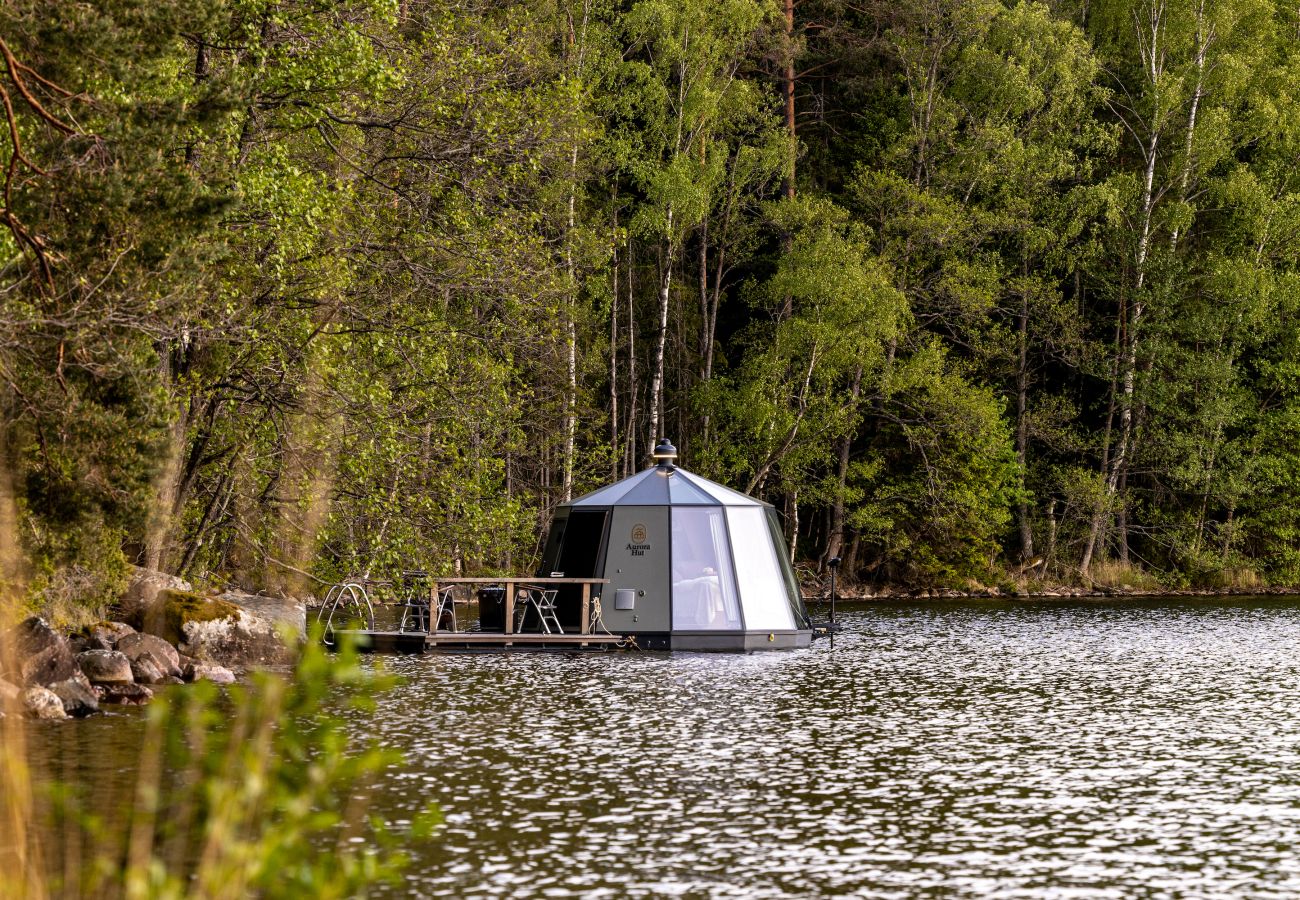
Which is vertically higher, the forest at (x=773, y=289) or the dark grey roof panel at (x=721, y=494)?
the forest at (x=773, y=289)

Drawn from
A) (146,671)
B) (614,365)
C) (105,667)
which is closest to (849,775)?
(105,667)

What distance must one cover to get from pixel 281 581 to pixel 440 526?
796 cm

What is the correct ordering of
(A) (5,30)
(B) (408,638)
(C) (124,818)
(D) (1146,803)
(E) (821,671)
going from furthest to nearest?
(B) (408,638) → (E) (821,671) → (A) (5,30) → (D) (1146,803) → (C) (124,818)

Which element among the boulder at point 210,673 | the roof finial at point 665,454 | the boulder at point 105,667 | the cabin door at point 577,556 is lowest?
the boulder at point 210,673

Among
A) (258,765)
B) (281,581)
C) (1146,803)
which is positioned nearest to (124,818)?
(258,765)

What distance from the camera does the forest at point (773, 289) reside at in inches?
950

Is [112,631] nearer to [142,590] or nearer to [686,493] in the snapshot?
[142,590]

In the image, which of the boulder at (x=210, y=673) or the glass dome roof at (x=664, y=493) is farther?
the glass dome roof at (x=664, y=493)

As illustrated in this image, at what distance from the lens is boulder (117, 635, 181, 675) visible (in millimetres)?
20297

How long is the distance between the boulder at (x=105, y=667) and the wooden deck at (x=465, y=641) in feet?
21.6

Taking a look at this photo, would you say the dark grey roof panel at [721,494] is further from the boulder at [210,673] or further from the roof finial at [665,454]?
the boulder at [210,673]

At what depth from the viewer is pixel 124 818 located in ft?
36.2

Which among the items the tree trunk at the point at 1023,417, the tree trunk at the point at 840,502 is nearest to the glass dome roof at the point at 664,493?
the tree trunk at the point at 840,502

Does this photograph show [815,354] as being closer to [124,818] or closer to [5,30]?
[5,30]
